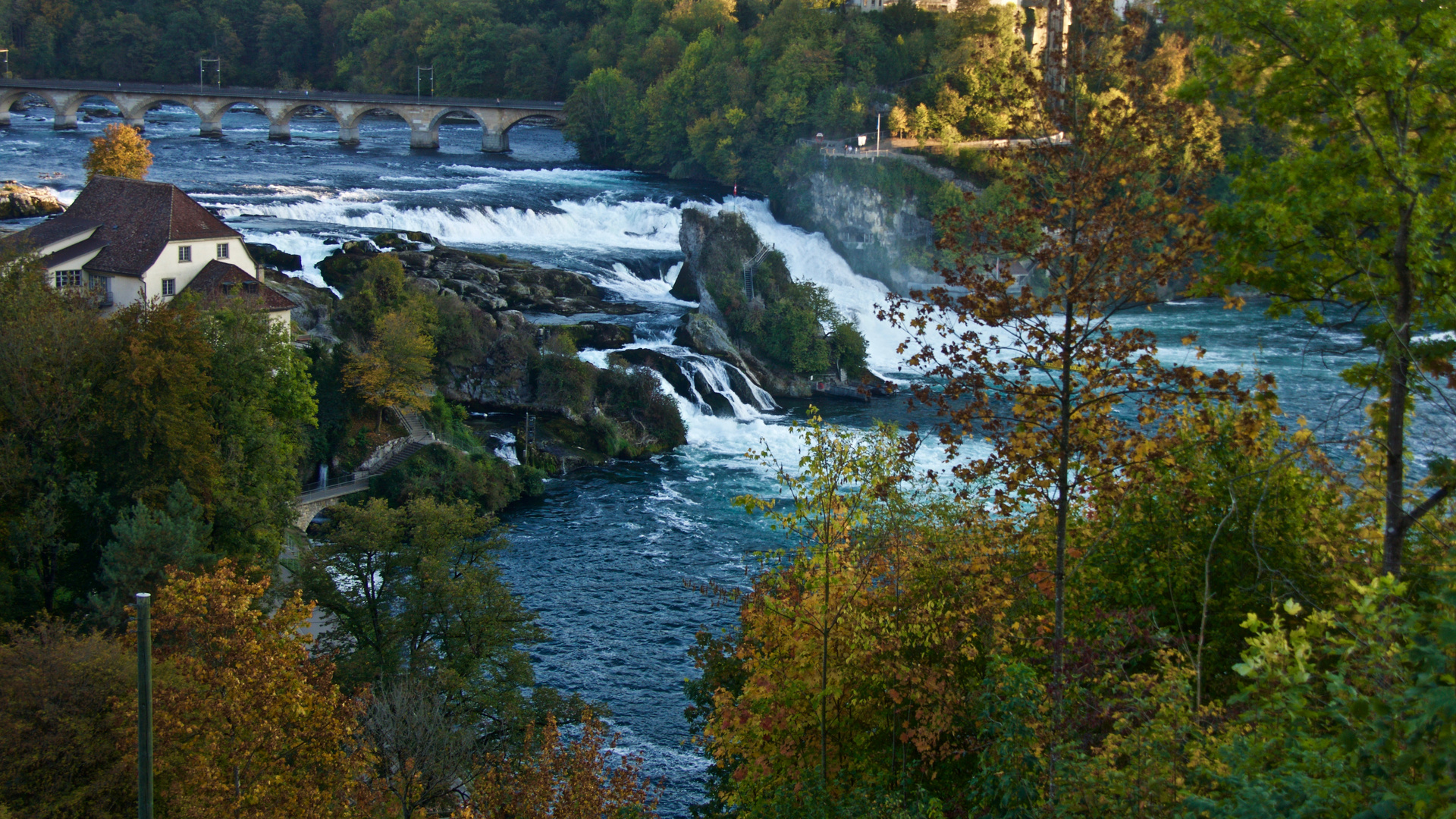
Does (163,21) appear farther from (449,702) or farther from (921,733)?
(921,733)

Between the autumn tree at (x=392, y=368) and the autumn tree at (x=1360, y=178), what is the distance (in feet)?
95.1

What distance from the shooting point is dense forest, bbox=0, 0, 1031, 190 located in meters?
72.6

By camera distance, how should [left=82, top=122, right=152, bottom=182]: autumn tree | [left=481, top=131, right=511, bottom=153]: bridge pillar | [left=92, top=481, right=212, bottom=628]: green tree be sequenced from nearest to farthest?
[left=92, top=481, right=212, bottom=628]: green tree
[left=82, top=122, right=152, bottom=182]: autumn tree
[left=481, top=131, right=511, bottom=153]: bridge pillar

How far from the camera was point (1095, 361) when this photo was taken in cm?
932

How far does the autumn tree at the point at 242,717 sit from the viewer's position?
45.9 feet

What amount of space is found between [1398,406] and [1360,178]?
2.14 meters

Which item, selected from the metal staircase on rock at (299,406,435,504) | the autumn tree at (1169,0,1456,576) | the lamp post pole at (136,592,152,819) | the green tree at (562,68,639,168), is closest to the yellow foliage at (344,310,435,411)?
the metal staircase on rock at (299,406,435,504)

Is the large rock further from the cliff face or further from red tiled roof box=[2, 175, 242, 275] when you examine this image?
the cliff face

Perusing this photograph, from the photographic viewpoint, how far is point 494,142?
89625 mm

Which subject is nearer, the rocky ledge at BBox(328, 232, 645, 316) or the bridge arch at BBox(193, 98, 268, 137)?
the rocky ledge at BBox(328, 232, 645, 316)

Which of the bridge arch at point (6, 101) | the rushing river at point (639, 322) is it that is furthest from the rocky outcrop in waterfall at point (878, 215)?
the bridge arch at point (6, 101)

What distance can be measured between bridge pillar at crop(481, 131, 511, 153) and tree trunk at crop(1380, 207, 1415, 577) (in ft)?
281

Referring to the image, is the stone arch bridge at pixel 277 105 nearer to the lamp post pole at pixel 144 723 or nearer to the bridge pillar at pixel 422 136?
the bridge pillar at pixel 422 136

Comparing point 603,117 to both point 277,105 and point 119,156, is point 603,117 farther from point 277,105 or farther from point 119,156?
point 119,156
